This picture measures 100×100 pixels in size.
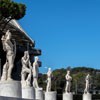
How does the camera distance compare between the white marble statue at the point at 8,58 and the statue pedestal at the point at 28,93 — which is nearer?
the white marble statue at the point at 8,58

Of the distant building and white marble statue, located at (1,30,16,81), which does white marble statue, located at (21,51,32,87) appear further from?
the distant building

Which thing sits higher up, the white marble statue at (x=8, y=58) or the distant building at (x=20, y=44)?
the distant building at (x=20, y=44)

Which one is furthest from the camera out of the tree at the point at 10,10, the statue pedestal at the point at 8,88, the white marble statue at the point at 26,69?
the tree at the point at 10,10

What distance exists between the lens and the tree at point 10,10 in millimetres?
51875

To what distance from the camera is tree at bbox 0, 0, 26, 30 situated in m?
51.9

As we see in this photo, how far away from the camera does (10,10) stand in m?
52.1

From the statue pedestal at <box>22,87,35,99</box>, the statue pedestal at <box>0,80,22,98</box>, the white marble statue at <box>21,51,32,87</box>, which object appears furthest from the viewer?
the white marble statue at <box>21,51,32,87</box>

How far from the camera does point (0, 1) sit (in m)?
52.0

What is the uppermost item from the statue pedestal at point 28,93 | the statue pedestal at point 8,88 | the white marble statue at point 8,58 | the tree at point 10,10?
the tree at point 10,10

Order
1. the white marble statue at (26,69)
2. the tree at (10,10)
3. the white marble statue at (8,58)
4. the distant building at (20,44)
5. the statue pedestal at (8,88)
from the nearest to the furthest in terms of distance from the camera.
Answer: the statue pedestal at (8,88) → the white marble statue at (8,58) → the white marble statue at (26,69) → the tree at (10,10) → the distant building at (20,44)

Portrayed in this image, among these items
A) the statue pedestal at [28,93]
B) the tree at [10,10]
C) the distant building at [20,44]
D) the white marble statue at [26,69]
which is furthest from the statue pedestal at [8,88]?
the distant building at [20,44]

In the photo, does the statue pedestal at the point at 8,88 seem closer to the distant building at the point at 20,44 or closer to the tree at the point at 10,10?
the tree at the point at 10,10

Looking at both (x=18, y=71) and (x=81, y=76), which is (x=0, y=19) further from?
(x=81, y=76)

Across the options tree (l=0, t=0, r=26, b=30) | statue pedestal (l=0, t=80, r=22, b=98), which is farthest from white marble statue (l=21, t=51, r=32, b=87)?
tree (l=0, t=0, r=26, b=30)
